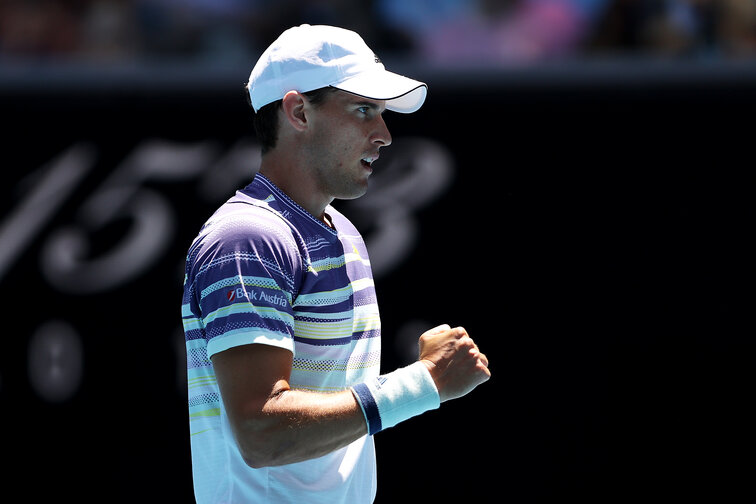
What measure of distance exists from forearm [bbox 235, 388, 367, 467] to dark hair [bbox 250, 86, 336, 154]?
0.63 meters

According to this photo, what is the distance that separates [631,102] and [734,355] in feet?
4.10

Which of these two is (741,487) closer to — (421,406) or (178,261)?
(178,261)

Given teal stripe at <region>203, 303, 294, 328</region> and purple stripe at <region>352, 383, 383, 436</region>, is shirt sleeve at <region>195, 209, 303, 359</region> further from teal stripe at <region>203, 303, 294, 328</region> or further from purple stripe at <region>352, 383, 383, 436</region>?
purple stripe at <region>352, 383, 383, 436</region>

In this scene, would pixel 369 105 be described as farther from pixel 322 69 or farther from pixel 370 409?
pixel 370 409

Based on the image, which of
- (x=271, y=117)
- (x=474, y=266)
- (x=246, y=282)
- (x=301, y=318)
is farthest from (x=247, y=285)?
(x=474, y=266)

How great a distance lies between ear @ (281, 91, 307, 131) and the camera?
228 cm

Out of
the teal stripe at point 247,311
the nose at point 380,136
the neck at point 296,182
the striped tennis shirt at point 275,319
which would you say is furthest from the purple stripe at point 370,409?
the nose at point 380,136

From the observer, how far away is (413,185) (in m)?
4.90

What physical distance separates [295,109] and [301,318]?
18.6 inches

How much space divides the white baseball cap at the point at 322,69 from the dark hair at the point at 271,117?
0.06ft

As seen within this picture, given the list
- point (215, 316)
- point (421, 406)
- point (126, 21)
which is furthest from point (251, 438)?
point (126, 21)

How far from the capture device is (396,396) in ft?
6.96

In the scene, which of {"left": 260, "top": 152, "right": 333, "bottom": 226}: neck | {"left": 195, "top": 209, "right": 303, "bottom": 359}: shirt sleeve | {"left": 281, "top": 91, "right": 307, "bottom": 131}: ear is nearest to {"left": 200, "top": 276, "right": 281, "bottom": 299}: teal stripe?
{"left": 195, "top": 209, "right": 303, "bottom": 359}: shirt sleeve

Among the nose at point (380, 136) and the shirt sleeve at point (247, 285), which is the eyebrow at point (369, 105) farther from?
the shirt sleeve at point (247, 285)
